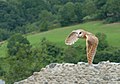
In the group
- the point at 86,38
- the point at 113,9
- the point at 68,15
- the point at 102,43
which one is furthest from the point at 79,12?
the point at 86,38

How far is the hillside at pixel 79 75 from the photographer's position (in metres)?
15.0

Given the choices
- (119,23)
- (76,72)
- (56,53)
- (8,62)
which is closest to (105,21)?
(119,23)

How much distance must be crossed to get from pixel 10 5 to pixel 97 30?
2668cm

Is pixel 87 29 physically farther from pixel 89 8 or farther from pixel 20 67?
pixel 20 67

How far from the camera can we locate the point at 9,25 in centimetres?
8438

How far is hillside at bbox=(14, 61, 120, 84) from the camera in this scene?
1503 cm

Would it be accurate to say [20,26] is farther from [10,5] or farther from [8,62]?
[8,62]

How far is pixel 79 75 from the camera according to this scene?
15.6m

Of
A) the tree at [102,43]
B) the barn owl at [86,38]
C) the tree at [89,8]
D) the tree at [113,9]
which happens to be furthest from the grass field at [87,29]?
the barn owl at [86,38]

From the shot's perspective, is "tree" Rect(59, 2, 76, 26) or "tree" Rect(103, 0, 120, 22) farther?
"tree" Rect(59, 2, 76, 26)

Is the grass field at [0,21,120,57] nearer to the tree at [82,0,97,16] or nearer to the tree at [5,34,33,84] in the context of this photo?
the tree at [82,0,97,16]

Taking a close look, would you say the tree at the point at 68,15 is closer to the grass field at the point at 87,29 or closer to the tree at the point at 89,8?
the tree at the point at 89,8

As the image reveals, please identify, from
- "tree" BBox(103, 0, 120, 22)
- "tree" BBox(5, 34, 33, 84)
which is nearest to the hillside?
"tree" BBox(5, 34, 33, 84)

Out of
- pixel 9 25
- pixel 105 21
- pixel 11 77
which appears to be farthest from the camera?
pixel 9 25
